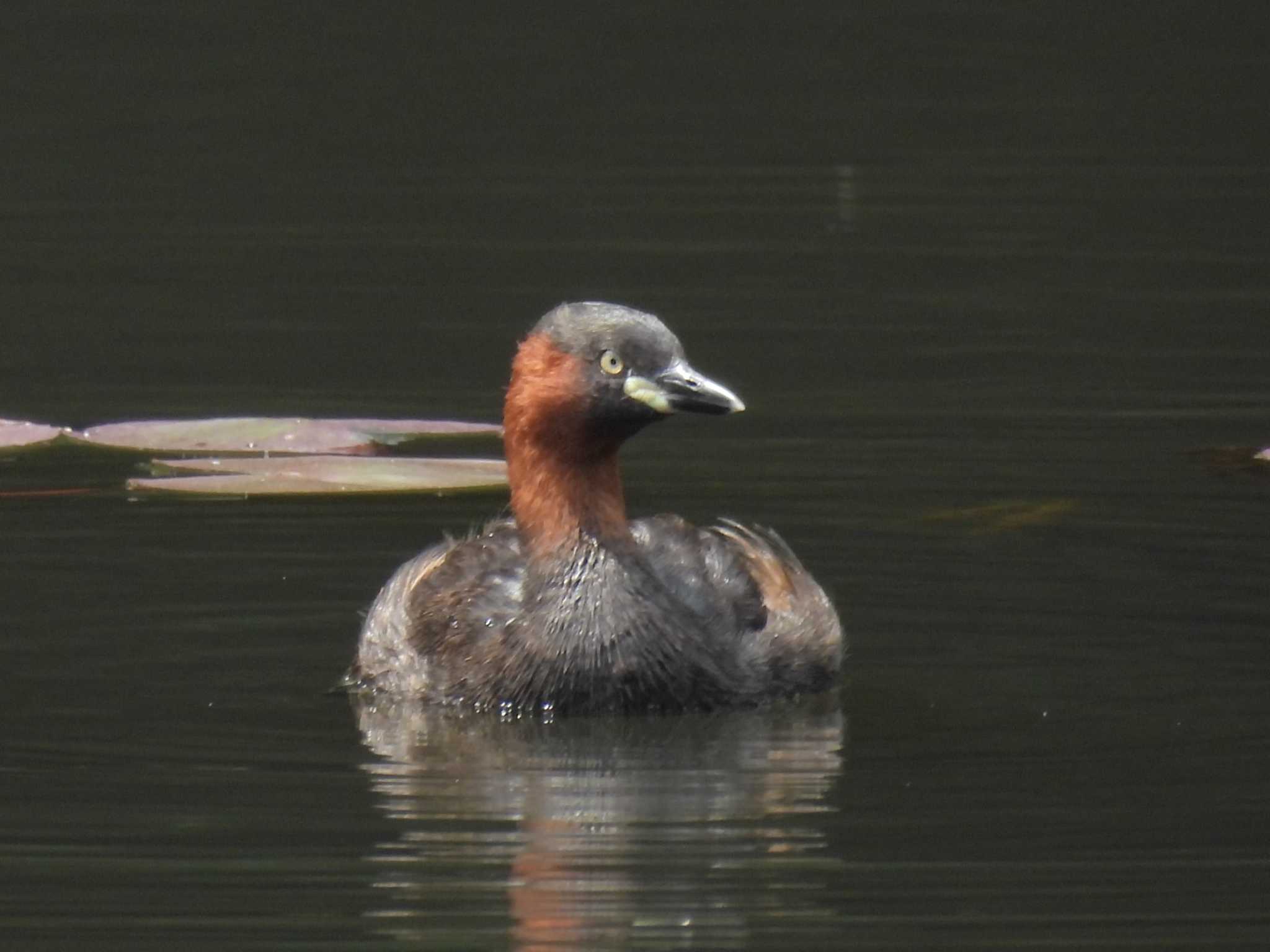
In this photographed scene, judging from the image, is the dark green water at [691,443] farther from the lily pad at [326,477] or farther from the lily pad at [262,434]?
the lily pad at [262,434]

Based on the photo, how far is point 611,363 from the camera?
8.63 m

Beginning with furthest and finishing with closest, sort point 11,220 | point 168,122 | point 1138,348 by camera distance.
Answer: point 168,122, point 11,220, point 1138,348

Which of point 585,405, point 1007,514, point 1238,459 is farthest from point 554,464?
point 1238,459

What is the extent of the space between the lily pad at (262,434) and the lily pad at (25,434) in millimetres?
84

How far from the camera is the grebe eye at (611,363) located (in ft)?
28.3

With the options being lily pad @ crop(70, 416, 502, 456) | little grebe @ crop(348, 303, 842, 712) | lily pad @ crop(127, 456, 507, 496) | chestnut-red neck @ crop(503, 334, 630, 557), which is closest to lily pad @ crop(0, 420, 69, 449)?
lily pad @ crop(70, 416, 502, 456)

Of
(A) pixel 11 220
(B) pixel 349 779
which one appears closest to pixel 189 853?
(B) pixel 349 779

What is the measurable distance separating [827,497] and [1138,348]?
2975 mm

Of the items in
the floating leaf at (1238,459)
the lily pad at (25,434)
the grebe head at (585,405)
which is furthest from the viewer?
the lily pad at (25,434)

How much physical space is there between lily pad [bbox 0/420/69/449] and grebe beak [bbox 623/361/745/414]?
3.54 m

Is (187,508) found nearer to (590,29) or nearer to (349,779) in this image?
(349,779)

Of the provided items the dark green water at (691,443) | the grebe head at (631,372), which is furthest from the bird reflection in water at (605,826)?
the grebe head at (631,372)

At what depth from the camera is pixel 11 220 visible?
657 inches

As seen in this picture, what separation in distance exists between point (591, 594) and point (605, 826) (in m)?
1.45
